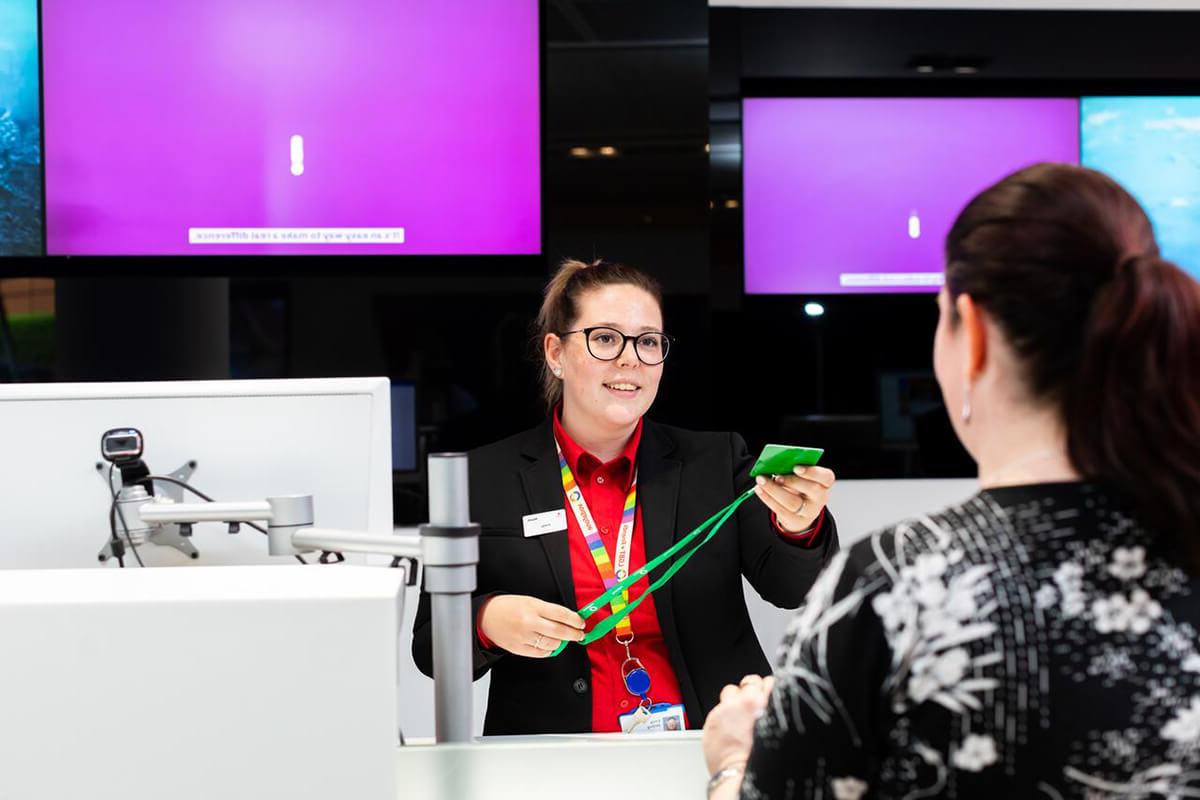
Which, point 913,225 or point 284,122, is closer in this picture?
point 284,122

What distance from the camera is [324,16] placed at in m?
3.47

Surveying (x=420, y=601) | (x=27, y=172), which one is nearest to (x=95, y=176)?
(x=27, y=172)

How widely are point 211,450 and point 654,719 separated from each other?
0.94 meters

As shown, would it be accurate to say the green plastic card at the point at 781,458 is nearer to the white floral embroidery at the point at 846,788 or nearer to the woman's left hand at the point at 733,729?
the woman's left hand at the point at 733,729

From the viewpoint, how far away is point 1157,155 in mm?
3832

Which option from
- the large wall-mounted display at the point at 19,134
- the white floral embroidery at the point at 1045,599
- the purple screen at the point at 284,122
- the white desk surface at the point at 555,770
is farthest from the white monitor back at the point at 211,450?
the large wall-mounted display at the point at 19,134

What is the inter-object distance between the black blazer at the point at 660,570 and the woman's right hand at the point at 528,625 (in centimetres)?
12

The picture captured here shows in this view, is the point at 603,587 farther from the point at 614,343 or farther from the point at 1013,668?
the point at 1013,668

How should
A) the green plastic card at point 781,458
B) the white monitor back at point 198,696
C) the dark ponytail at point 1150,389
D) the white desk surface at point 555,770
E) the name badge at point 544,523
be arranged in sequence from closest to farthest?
the dark ponytail at point 1150,389 < the white monitor back at point 198,696 < the white desk surface at point 555,770 < the green plastic card at point 781,458 < the name badge at point 544,523

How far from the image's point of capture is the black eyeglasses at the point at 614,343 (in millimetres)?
2445

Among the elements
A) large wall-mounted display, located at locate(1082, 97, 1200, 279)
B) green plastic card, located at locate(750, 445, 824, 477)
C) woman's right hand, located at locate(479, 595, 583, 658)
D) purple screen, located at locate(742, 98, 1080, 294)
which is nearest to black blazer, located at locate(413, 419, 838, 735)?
woman's right hand, located at locate(479, 595, 583, 658)

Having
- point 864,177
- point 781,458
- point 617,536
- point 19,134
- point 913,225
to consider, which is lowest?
point 617,536

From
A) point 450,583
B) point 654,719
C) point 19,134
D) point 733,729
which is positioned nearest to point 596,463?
point 654,719

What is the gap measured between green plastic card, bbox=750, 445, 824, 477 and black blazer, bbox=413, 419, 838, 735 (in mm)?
528
